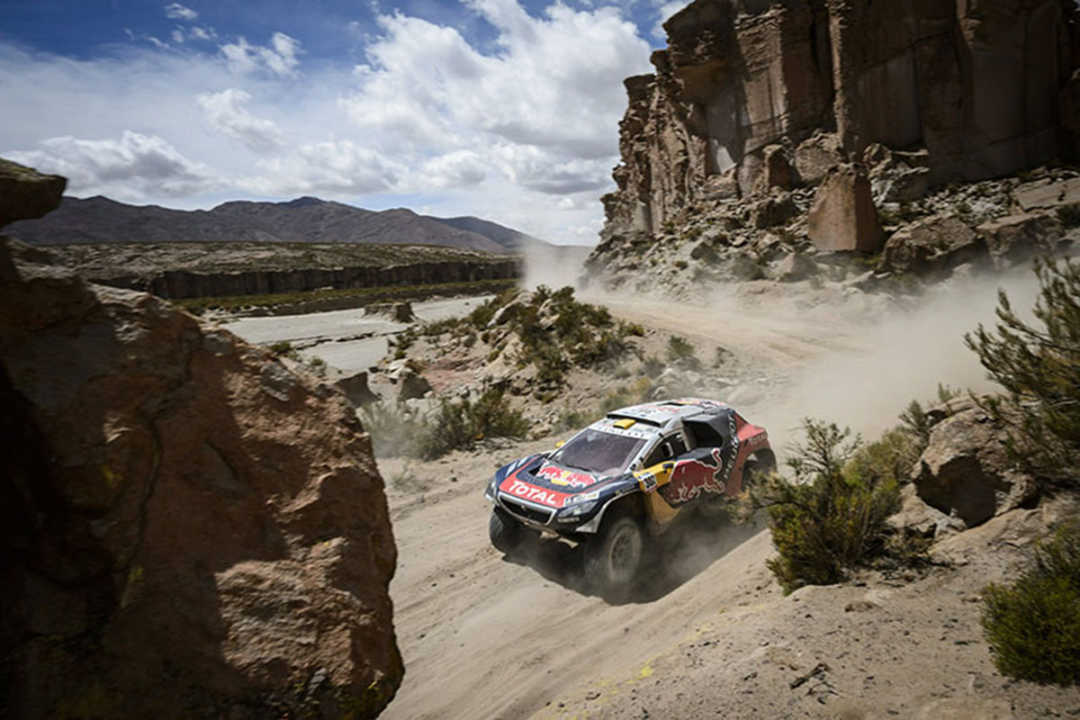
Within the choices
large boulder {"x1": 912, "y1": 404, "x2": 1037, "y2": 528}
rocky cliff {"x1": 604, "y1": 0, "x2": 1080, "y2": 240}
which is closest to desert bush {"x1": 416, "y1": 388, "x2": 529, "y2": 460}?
large boulder {"x1": 912, "y1": 404, "x2": 1037, "y2": 528}

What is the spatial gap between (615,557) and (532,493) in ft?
3.57

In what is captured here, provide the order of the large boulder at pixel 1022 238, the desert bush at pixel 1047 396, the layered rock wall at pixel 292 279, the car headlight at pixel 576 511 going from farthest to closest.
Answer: the layered rock wall at pixel 292 279 → the large boulder at pixel 1022 238 → the car headlight at pixel 576 511 → the desert bush at pixel 1047 396

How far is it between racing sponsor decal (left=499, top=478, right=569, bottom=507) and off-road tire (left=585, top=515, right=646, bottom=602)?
0.52 meters

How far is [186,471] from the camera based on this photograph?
317 centimetres

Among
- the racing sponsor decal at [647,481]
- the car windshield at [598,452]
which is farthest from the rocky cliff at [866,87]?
the racing sponsor decal at [647,481]

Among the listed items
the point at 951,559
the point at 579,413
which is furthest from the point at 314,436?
the point at 579,413

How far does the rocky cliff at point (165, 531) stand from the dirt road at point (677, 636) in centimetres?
167

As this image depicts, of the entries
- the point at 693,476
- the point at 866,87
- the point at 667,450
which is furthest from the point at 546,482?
the point at 866,87

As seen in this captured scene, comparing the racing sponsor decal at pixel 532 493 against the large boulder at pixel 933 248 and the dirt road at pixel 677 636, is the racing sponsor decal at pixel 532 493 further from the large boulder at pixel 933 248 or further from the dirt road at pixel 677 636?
the large boulder at pixel 933 248

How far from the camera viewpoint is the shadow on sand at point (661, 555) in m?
5.94

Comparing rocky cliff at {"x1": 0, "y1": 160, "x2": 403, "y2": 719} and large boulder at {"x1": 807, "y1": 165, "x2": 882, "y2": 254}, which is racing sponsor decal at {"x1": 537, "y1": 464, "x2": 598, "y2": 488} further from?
large boulder at {"x1": 807, "y1": 165, "x2": 882, "y2": 254}

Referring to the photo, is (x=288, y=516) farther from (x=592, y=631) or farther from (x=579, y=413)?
(x=579, y=413)

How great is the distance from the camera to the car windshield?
6.22 metres

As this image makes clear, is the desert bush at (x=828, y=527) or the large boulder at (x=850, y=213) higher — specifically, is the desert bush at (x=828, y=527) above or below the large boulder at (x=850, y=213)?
below
